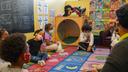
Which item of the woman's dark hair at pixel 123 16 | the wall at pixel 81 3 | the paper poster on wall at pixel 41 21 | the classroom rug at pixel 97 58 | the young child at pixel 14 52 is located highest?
the wall at pixel 81 3

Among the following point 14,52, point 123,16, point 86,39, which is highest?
point 123,16

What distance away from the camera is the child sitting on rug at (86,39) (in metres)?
5.54

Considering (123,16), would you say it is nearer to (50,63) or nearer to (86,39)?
(50,63)

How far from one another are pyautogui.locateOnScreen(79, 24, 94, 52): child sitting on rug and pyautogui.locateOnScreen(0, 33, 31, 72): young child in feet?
13.2

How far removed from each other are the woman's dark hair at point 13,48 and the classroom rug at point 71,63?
7.19 feet

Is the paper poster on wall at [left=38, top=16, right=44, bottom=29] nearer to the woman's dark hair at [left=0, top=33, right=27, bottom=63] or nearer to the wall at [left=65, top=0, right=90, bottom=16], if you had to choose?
the wall at [left=65, top=0, right=90, bottom=16]

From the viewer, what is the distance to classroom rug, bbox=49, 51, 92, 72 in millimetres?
3751

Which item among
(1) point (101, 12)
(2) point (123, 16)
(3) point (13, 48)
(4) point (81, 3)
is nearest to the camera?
(2) point (123, 16)

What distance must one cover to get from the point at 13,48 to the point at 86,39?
4.33 metres

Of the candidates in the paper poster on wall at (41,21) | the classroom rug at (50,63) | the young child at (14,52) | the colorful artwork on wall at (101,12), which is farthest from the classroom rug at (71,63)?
the young child at (14,52)

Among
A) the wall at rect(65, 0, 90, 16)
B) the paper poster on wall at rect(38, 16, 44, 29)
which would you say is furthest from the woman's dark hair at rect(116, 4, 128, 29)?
the wall at rect(65, 0, 90, 16)

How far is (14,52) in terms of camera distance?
1514mm

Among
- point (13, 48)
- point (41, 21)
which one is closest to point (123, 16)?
point (13, 48)

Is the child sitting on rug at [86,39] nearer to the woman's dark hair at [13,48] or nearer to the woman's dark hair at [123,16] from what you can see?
the woman's dark hair at [13,48]
